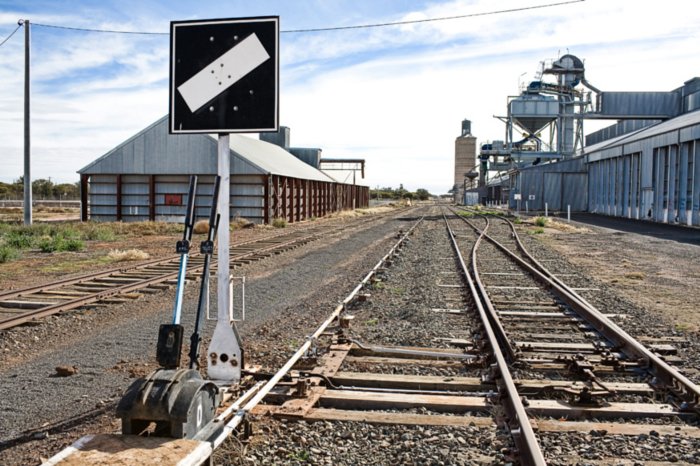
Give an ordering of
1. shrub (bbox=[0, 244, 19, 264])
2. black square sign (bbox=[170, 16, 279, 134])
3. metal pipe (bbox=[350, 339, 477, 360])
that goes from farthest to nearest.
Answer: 1. shrub (bbox=[0, 244, 19, 264])
2. metal pipe (bbox=[350, 339, 477, 360])
3. black square sign (bbox=[170, 16, 279, 134])

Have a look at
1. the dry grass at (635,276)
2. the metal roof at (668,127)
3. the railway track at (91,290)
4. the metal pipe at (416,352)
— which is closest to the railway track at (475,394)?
the metal pipe at (416,352)

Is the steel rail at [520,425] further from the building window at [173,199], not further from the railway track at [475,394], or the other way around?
the building window at [173,199]

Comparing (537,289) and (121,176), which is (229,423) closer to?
(537,289)

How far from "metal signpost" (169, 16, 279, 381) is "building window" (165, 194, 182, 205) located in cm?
3155

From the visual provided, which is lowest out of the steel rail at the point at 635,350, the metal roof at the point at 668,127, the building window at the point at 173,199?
the steel rail at the point at 635,350

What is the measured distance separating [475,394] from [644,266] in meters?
13.1

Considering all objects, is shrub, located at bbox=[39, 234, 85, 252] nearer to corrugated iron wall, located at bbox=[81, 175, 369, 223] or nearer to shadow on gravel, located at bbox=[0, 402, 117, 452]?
corrugated iron wall, located at bbox=[81, 175, 369, 223]

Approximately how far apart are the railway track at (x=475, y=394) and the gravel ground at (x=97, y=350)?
909mm

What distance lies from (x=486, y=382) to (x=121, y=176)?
3363cm

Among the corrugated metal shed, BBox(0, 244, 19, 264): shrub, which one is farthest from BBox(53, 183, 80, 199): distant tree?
BBox(0, 244, 19, 264): shrub

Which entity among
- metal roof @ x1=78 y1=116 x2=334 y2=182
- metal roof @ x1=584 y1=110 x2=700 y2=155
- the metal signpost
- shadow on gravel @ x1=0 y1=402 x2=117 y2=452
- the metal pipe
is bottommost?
shadow on gravel @ x1=0 y1=402 x2=117 y2=452

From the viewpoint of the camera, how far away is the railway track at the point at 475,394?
414cm

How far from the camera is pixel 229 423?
4.08m

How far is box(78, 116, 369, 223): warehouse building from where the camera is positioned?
34969mm
